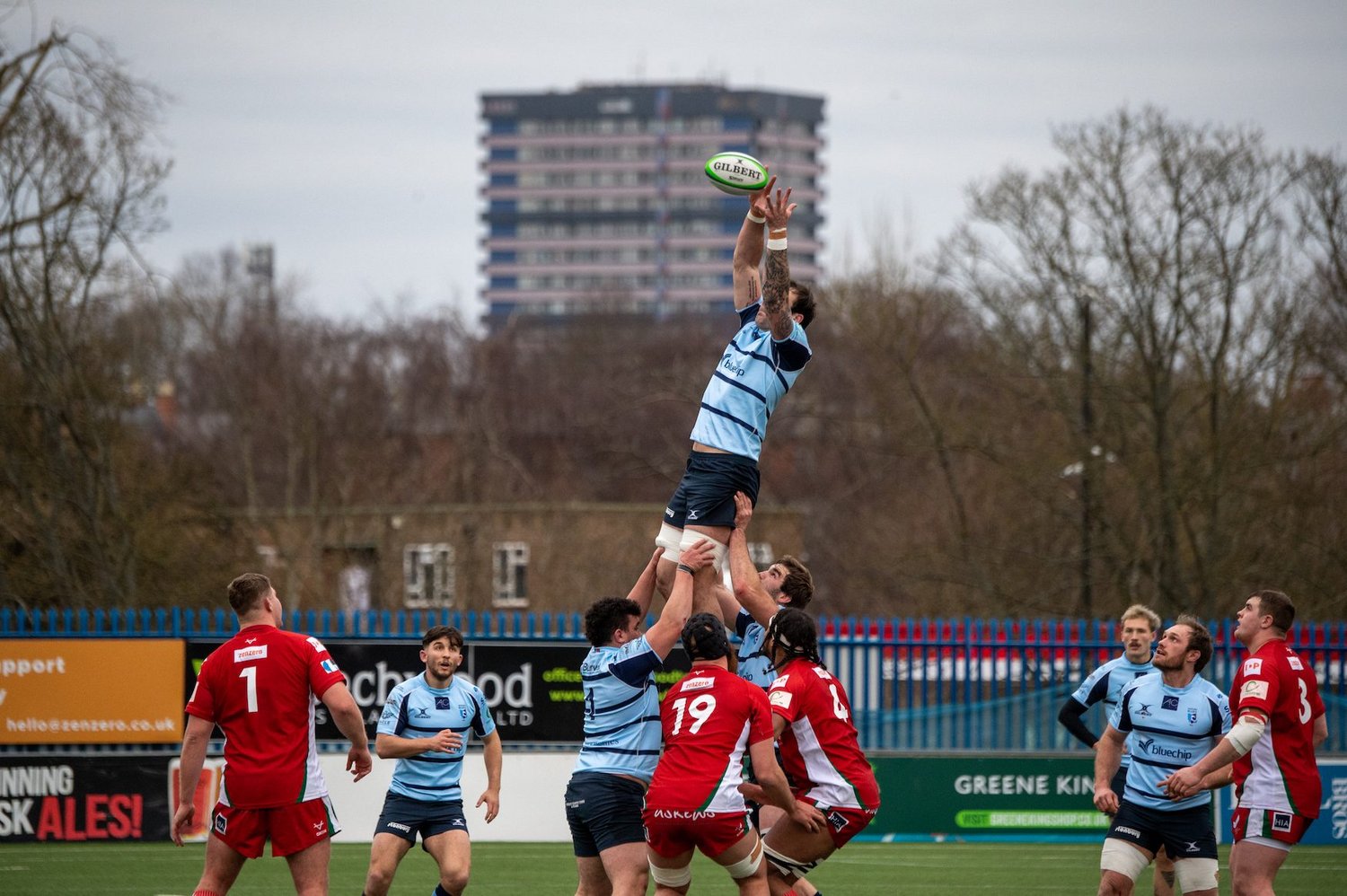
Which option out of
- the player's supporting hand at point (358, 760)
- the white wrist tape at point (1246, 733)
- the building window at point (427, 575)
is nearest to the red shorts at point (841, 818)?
the white wrist tape at point (1246, 733)

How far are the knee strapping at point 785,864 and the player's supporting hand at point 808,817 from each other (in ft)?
0.78

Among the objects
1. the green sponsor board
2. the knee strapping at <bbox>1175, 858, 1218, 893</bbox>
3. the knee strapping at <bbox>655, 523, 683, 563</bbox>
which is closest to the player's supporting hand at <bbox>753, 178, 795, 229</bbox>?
the knee strapping at <bbox>655, 523, 683, 563</bbox>

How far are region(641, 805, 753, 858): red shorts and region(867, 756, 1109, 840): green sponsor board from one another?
365 inches

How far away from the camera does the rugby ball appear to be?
26.3ft

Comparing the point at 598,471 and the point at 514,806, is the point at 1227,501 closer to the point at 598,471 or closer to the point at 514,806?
the point at 514,806

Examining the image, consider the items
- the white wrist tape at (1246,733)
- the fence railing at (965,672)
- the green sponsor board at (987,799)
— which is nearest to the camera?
the white wrist tape at (1246,733)

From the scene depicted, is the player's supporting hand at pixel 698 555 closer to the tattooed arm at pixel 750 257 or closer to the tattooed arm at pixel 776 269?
the tattooed arm at pixel 776 269

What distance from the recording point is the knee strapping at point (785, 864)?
8164 mm

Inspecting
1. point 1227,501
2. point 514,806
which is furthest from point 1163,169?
point 514,806

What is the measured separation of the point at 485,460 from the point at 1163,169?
80.5 ft

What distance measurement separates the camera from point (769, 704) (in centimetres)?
796

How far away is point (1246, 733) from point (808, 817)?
235 cm

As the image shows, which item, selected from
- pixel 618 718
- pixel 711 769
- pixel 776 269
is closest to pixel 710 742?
pixel 711 769

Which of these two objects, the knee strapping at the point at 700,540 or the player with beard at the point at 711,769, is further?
the knee strapping at the point at 700,540
